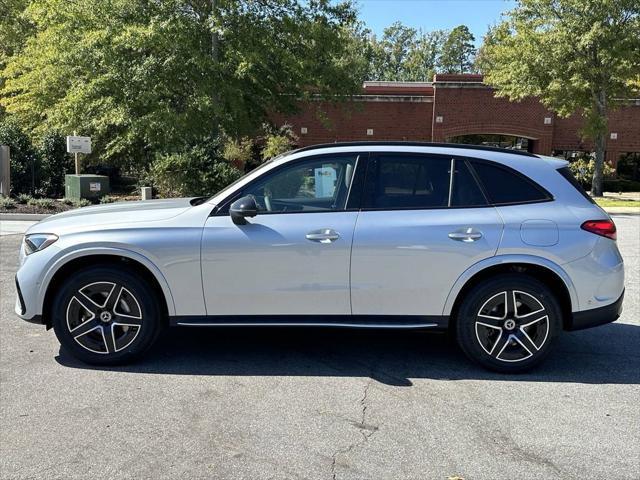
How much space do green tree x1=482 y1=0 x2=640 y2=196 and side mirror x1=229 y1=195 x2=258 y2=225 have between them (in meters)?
20.9

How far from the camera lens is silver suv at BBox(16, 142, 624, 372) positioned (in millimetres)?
4363

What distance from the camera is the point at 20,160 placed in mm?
19016

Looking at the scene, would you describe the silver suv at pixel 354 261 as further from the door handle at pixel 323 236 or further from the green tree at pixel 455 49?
the green tree at pixel 455 49

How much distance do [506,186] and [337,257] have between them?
1.49 meters

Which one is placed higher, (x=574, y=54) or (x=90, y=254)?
(x=574, y=54)

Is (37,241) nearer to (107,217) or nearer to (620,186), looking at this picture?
(107,217)

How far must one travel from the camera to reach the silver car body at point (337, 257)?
4359 mm

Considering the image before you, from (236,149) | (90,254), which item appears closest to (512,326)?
→ (90,254)

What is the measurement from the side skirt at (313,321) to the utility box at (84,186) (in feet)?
45.5

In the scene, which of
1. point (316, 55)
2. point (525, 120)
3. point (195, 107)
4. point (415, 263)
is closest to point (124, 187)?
point (195, 107)

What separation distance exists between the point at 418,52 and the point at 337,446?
252 ft

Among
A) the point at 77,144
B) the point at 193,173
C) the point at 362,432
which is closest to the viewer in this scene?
the point at 362,432

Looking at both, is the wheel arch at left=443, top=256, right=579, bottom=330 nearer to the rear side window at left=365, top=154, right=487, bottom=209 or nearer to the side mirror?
the rear side window at left=365, top=154, right=487, bottom=209

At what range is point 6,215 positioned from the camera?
47.0ft
